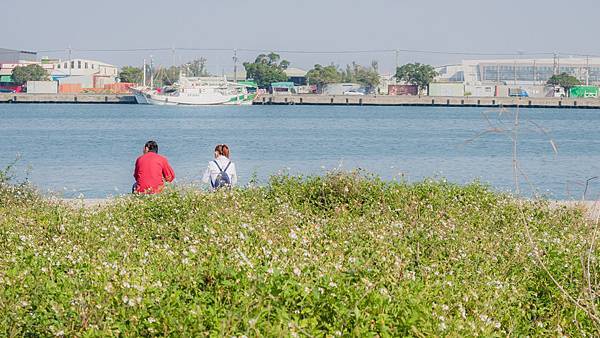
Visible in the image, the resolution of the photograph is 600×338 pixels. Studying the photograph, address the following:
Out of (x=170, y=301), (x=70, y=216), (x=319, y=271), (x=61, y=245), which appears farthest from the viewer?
(x=70, y=216)

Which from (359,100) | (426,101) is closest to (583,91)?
(426,101)

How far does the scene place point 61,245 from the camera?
957cm

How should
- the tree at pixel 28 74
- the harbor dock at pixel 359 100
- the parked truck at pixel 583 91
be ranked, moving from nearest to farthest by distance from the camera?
the harbor dock at pixel 359 100 → the tree at pixel 28 74 → the parked truck at pixel 583 91

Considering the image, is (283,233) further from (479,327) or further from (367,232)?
(479,327)

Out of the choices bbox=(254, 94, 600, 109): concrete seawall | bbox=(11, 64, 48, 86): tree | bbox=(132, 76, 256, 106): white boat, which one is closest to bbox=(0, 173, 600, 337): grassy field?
A: bbox=(132, 76, 256, 106): white boat

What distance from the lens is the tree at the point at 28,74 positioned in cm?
16862

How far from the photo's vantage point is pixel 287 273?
6.81 meters

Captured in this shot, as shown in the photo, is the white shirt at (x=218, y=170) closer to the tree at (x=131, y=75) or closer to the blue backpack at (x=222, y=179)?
the blue backpack at (x=222, y=179)

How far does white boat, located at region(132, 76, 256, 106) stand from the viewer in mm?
139000

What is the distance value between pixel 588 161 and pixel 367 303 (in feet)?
145

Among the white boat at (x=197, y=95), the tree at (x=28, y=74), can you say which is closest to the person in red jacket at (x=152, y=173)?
the white boat at (x=197, y=95)

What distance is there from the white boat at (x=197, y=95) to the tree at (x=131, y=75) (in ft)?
135

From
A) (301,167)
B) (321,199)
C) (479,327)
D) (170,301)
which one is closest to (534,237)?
(321,199)

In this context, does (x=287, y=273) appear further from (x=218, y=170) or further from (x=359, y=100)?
(x=359, y=100)
